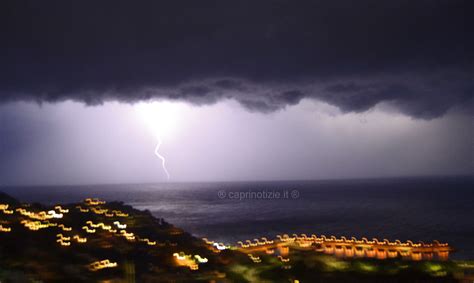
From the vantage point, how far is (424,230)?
88.6m

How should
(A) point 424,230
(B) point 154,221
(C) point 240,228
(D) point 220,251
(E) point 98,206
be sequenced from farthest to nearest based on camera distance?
(C) point 240,228, (A) point 424,230, (E) point 98,206, (B) point 154,221, (D) point 220,251

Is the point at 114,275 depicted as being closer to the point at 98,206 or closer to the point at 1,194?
the point at 98,206

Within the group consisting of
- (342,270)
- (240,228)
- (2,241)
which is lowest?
(240,228)

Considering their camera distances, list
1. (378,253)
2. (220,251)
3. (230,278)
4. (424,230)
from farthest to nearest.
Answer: (424,230)
(378,253)
(220,251)
(230,278)

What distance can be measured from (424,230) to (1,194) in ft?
270

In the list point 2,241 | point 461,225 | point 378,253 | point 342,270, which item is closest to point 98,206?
point 2,241

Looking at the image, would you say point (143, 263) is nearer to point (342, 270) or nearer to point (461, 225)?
point (342, 270)

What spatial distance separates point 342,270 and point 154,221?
76.8ft

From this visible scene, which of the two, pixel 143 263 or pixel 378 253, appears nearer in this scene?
pixel 143 263

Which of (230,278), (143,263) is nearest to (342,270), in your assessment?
(230,278)

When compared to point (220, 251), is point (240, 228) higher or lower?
lower

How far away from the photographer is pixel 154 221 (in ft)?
147

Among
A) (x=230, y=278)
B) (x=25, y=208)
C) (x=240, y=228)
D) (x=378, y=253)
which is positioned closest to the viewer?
(x=230, y=278)

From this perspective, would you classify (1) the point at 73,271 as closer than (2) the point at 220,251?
Yes
